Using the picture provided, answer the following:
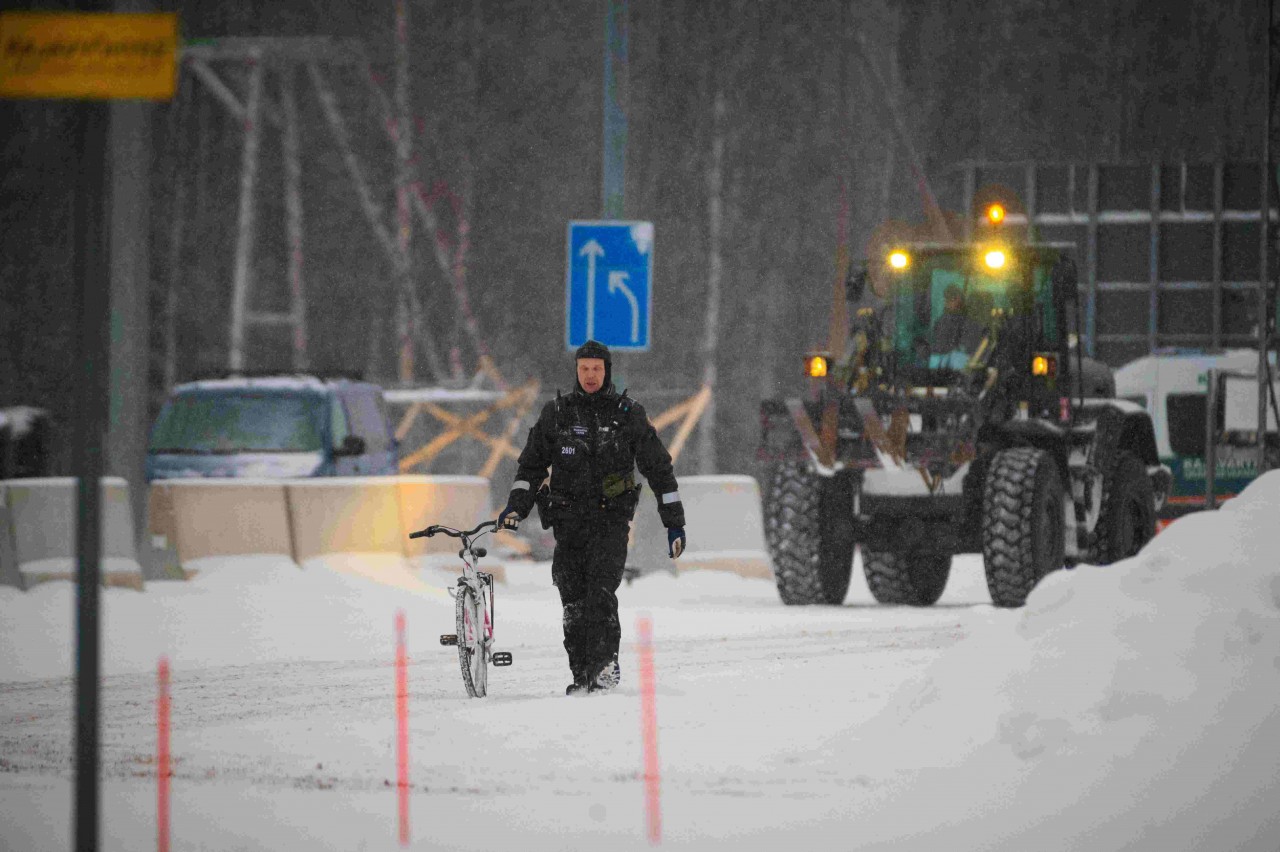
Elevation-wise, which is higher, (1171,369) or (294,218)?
(294,218)

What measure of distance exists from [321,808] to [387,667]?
205 inches

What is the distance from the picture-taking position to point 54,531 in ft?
59.2

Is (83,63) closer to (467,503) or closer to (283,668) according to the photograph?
(283,668)

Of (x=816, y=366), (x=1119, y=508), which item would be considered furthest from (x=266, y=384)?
(x=1119, y=508)

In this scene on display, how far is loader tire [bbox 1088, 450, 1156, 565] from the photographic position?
60.2ft

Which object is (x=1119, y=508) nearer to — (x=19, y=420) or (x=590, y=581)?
(x=590, y=581)

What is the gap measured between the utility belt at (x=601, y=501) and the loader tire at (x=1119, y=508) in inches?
293

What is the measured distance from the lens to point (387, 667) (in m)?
13.6

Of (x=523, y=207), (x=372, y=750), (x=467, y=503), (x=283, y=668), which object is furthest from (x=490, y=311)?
(x=372, y=750)

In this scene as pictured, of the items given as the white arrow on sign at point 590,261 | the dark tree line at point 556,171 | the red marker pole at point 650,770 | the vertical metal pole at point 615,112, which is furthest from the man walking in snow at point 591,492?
the dark tree line at point 556,171

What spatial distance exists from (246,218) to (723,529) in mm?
13345

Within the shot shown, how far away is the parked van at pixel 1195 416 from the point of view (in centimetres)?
2675

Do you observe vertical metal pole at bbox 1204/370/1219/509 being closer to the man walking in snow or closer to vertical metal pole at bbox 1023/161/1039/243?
vertical metal pole at bbox 1023/161/1039/243

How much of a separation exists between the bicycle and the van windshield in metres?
8.64
